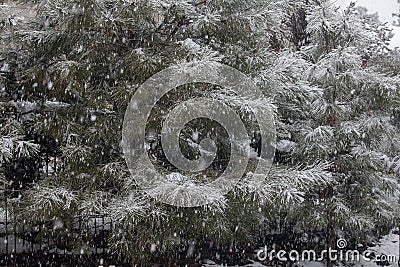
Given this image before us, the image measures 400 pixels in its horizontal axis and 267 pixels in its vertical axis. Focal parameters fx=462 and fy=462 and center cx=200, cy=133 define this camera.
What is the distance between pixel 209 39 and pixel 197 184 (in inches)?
65.4

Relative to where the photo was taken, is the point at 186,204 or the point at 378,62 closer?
the point at 186,204

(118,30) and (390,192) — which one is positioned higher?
(118,30)

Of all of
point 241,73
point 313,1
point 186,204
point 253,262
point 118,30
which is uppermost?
point 313,1

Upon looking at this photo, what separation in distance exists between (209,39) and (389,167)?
2.53 meters

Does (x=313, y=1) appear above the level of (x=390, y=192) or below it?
above

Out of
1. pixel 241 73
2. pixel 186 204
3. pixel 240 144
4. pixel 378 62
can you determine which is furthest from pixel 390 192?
pixel 186 204

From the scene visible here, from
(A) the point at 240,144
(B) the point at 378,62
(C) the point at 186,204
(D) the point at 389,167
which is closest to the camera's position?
(C) the point at 186,204

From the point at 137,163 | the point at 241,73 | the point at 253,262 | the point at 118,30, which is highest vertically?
the point at 118,30

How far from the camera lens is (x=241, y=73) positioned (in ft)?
16.0

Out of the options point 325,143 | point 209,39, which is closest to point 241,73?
point 209,39

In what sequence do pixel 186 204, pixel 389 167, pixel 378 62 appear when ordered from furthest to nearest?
1. pixel 378 62
2. pixel 389 167
3. pixel 186 204

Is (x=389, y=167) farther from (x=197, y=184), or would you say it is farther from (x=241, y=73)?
(x=197, y=184)

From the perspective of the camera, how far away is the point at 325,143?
206 inches

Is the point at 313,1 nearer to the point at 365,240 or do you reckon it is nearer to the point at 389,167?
the point at 389,167
